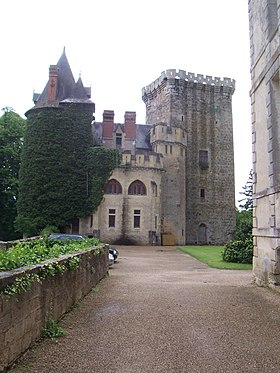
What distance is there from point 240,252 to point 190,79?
1164 inches

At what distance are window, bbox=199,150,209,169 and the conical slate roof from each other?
1481 cm

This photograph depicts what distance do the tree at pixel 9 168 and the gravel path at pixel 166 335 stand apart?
30.3 metres

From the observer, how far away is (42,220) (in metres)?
34.5

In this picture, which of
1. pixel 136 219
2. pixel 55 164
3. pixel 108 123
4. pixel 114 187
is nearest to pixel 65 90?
pixel 108 123

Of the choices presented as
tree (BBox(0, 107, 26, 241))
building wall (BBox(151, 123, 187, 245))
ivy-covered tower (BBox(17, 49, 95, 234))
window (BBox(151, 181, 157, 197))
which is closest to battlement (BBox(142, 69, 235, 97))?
building wall (BBox(151, 123, 187, 245))

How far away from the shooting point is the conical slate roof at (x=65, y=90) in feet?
123

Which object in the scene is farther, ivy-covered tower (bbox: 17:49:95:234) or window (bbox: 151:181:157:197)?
window (bbox: 151:181:157:197)

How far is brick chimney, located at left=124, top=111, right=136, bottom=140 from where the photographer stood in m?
39.8

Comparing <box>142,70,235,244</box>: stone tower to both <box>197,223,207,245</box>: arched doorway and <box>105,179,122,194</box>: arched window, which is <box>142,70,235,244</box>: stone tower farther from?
<box>105,179,122,194</box>: arched window

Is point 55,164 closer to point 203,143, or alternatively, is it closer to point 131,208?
point 131,208

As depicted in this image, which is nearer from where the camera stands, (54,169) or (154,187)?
(54,169)

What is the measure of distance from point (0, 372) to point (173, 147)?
37214 millimetres

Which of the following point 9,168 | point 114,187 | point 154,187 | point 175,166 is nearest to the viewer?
point 114,187

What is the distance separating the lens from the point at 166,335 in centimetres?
643
